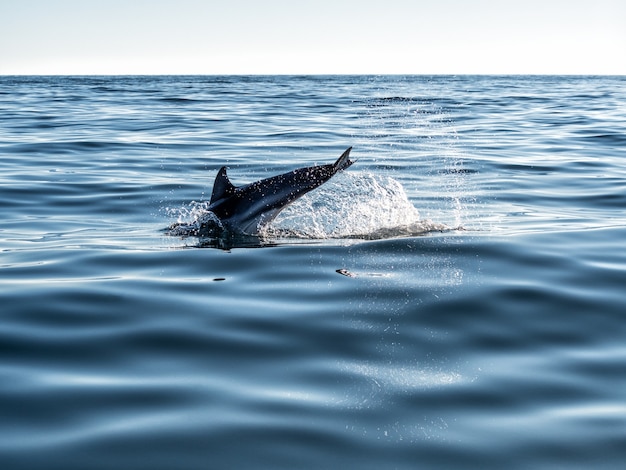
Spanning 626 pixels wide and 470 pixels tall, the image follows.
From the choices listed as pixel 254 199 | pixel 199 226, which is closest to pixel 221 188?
pixel 254 199

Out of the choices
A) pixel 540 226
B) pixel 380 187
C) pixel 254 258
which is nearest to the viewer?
pixel 254 258

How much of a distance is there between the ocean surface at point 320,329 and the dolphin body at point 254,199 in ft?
1.03

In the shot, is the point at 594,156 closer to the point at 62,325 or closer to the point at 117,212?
the point at 117,212

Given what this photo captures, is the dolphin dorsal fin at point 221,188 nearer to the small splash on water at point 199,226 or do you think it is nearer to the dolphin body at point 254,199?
the dolphin body at point 254,199

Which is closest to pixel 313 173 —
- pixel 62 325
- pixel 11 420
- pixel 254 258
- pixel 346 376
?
pixel 254 258

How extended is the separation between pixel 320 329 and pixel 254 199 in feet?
12.3

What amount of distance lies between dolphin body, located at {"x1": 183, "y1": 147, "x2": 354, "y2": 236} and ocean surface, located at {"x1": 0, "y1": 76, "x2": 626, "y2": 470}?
1.03 ft

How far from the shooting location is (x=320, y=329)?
5.62 meters

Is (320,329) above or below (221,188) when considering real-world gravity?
below

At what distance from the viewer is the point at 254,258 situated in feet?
26.5

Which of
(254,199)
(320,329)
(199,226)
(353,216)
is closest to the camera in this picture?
(320,329)

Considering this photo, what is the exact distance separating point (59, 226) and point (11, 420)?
649 cm

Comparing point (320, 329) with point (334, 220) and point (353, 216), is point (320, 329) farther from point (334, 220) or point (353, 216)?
point (353, 216)

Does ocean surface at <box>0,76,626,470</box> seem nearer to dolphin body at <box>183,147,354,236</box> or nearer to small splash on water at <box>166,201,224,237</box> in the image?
small splash on water at <box>166,201,224,237</box>
